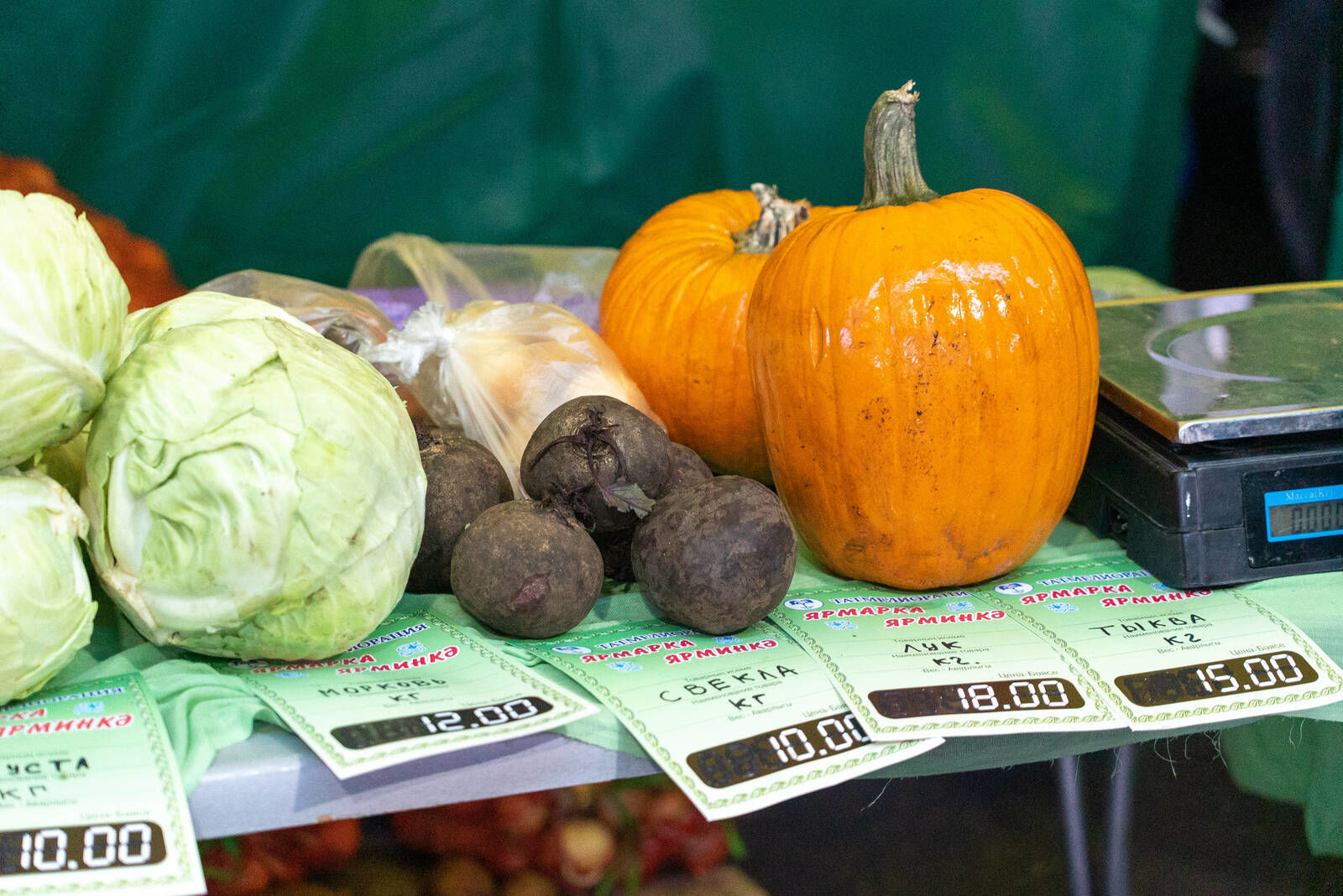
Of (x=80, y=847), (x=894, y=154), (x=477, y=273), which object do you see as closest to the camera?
(x=80, y=847)

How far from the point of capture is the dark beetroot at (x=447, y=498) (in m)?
1.18

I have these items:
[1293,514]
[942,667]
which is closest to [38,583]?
[942,667]

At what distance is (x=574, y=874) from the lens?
1.15m

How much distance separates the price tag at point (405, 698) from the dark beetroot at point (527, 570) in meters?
0.05

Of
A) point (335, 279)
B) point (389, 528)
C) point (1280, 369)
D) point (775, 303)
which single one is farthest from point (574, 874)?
point (335, 279)

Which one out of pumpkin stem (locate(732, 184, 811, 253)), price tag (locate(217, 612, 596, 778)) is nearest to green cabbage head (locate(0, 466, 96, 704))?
price tag (locate(217, 612, 596, 778))

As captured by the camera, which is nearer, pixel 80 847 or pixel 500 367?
pixel 80 847

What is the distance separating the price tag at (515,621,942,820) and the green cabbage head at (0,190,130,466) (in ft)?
1.53

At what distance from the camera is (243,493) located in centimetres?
91

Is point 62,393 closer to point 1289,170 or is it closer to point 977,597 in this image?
point 977,597

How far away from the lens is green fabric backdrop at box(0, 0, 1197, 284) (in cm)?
182

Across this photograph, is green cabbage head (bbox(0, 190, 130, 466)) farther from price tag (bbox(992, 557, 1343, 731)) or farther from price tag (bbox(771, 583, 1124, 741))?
price tag (bbox(992, 557, 1343, 731))

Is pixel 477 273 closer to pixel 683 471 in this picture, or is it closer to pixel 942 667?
pixel 683 471

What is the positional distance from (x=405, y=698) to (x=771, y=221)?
2.75ft
